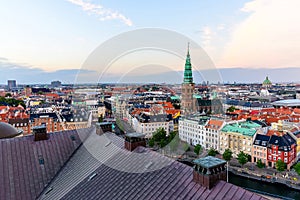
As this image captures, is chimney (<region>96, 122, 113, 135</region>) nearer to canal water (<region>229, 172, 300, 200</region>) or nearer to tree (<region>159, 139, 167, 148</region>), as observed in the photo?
canal water (<region>229, 172, 300, 200</region>)

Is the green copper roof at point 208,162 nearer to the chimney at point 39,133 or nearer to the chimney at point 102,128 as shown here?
the chimney at point 102,128

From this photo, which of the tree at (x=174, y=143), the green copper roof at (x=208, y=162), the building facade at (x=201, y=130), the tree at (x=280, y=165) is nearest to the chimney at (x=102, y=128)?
the green copper roof at (x=208, y=162)

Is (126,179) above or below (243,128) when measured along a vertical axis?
above

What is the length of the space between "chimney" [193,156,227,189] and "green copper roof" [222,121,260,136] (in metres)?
41.0

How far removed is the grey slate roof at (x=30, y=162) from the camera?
51.6 ft

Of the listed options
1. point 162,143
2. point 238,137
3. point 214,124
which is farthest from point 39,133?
point 214,124

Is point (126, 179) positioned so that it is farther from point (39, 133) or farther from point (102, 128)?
point (39, 133)

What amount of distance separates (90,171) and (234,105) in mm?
108023

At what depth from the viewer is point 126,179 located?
12797 millimetres

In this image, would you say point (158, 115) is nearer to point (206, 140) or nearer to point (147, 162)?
point (206, 140)

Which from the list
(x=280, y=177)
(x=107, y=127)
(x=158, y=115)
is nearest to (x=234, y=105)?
(x=158, y=115)

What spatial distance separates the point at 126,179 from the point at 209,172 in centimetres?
472

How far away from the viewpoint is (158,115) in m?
64.8

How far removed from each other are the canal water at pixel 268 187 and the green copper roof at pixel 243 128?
34.0 ft
